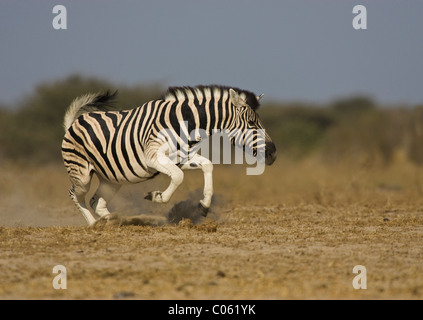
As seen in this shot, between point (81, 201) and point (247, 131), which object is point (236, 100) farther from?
point (81, 201)

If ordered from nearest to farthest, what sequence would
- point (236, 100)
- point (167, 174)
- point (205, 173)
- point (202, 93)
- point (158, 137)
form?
point (167, 174) < point (205, 173) < point (158, 137) < point (236, 100) < point (202, 93)

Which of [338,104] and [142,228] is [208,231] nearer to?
[142,228]

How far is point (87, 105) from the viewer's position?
10.1 meters

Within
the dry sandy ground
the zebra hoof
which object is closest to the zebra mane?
the zebra hoof

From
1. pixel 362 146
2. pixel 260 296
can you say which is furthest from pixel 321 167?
pixel 260 296

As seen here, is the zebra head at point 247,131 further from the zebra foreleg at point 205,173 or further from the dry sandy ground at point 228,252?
the dry sandy ground at point 228,252

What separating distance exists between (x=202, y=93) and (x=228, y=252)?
2.78 metres

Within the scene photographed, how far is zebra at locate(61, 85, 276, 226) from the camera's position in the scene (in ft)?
28.5

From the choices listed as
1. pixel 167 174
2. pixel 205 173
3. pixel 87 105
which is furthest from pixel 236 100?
pixel 87 105

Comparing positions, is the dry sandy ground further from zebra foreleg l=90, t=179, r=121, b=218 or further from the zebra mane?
the zebra mane

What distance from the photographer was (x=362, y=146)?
2564 centimetres
